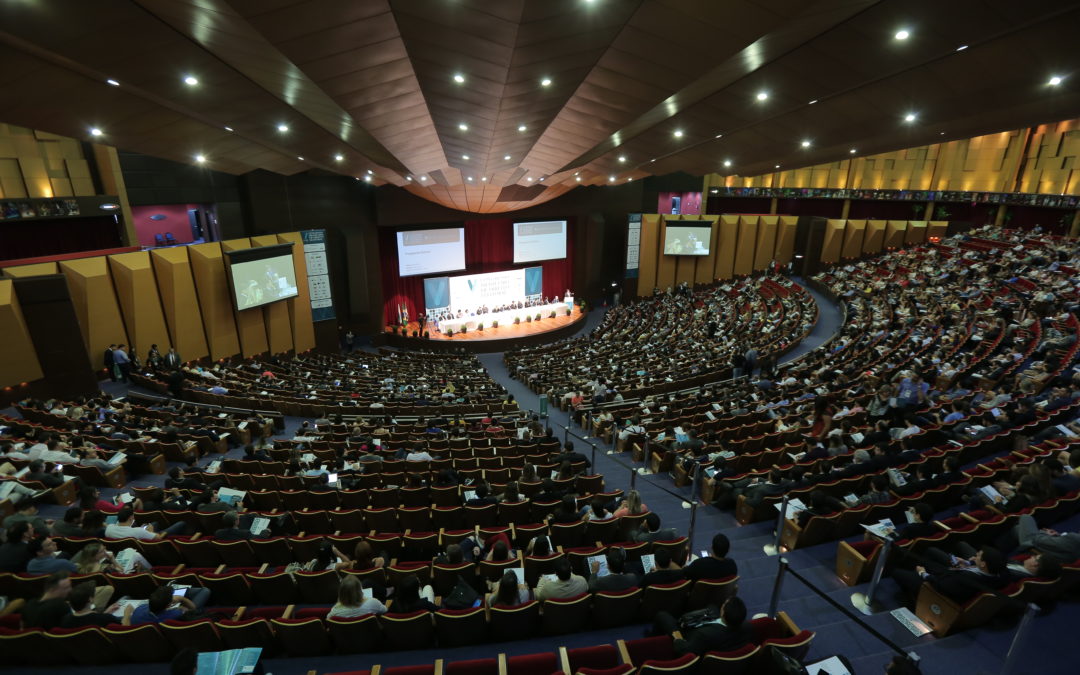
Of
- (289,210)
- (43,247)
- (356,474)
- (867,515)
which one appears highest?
(289,210)

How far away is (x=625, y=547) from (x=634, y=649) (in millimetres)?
1456

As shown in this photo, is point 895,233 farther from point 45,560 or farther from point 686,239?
point 45,560

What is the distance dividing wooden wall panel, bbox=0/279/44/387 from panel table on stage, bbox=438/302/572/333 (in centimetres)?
1549

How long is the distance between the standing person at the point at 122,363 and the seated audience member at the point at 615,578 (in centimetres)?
1570

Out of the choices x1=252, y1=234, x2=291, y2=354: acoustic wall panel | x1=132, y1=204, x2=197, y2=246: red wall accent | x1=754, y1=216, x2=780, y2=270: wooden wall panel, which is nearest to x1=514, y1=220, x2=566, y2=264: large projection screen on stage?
x1=252, y1=234, x2=291, y2=354: acoustic wall panel

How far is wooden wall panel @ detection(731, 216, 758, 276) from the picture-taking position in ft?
105

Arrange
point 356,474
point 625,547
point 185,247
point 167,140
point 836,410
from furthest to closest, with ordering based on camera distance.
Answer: point 185,247
point 167,140
point 836,410
point 356,474
point 625,547

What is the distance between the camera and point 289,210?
2130 cm

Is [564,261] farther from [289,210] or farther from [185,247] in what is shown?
→ [185,247]

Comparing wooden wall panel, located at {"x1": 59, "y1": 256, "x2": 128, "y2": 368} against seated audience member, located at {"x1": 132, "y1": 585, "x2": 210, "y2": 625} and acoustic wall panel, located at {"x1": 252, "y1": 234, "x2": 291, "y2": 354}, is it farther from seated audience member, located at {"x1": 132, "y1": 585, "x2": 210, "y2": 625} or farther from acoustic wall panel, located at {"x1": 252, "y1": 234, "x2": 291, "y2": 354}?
seated audience member, located at {"x1": 132, "y1": 585, "x2": 210, "y2": 625}

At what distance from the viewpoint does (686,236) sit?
30922mm

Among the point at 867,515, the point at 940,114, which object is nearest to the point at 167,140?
the point at 867,515

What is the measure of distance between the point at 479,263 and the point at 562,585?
81.8 ft

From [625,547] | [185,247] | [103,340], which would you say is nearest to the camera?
[625,547]
